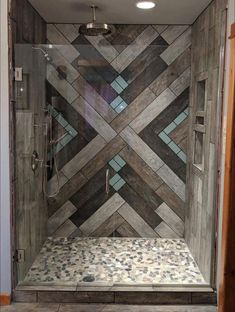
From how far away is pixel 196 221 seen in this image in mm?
3418

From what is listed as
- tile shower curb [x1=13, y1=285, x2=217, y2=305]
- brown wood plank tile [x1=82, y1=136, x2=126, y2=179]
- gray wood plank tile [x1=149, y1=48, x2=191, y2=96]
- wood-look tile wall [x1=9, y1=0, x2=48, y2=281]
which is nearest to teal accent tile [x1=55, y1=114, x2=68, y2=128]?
wood-look tile wall [x1=9, y1=0, x2=48, y2=281]

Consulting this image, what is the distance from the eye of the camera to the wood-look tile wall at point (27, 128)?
2.76 meters

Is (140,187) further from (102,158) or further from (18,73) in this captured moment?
(18,73)

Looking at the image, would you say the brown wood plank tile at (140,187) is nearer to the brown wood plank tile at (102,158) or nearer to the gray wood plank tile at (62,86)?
the brown wood plank tile at (102,158)

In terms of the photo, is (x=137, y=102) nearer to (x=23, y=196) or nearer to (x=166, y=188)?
(x=166, y=188)

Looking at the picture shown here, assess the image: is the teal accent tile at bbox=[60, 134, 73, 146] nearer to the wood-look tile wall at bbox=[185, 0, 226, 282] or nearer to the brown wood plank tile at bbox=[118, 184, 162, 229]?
the brown wood plank tile at bbox=[118, 184, 162, 229]

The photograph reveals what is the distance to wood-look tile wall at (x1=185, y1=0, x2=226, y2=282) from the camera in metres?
2.78

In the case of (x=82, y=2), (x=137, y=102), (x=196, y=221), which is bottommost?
(x=196, y=221)

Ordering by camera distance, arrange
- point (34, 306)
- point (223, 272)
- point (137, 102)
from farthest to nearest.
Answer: point (137, 102), point (34, 306), point (223, 272)

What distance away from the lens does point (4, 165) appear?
2670 mm

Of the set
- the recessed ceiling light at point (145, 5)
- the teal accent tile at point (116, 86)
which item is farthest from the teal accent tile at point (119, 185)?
the recessed ceiling light at point (145, 5)

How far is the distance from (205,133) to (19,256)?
6.04ft

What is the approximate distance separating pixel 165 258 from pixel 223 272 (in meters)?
1.01

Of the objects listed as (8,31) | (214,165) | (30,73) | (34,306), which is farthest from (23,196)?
(214,165)
